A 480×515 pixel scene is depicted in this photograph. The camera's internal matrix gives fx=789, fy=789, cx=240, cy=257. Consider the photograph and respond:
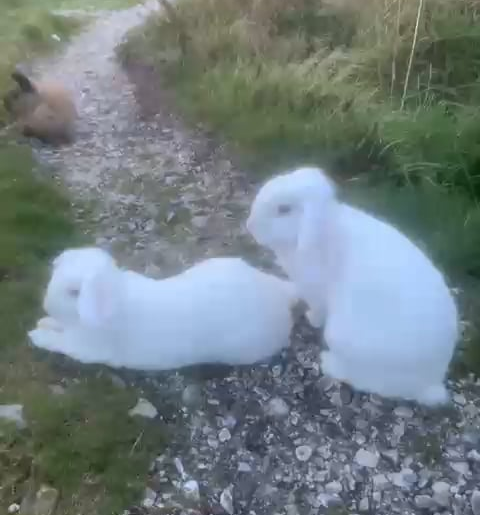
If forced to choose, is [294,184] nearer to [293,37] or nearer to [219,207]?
[219,207]

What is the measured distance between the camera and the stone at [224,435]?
271cm

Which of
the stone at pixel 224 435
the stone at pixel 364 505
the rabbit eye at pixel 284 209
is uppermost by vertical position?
the rabbit eye at pixel 284 209

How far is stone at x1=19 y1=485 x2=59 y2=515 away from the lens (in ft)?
8.09

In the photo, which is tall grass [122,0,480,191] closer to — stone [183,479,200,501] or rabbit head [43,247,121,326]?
rabbit head [43,247,121,326]

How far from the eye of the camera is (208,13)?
605cm

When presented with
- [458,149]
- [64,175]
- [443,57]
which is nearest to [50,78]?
[64,175]

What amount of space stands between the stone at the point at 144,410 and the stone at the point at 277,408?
0.40 metres

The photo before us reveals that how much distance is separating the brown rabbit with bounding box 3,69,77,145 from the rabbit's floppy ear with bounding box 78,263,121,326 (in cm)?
219

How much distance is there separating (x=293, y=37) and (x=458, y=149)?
2.01 meters

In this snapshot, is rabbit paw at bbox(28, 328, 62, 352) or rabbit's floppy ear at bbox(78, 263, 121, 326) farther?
rabbit paw at bbox(28, 328, 62, 352)

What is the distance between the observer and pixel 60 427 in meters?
2.71

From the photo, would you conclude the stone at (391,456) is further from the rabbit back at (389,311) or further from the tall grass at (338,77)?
the tall grass at (338,77)

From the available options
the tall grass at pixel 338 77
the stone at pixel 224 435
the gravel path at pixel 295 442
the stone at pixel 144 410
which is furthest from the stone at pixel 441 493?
the tall grass at pixel 338 77

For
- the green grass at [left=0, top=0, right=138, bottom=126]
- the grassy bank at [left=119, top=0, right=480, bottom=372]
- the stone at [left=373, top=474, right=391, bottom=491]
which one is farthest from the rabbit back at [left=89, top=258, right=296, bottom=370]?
the green grass at [left=0, top=0, right=138, bottom=126]
